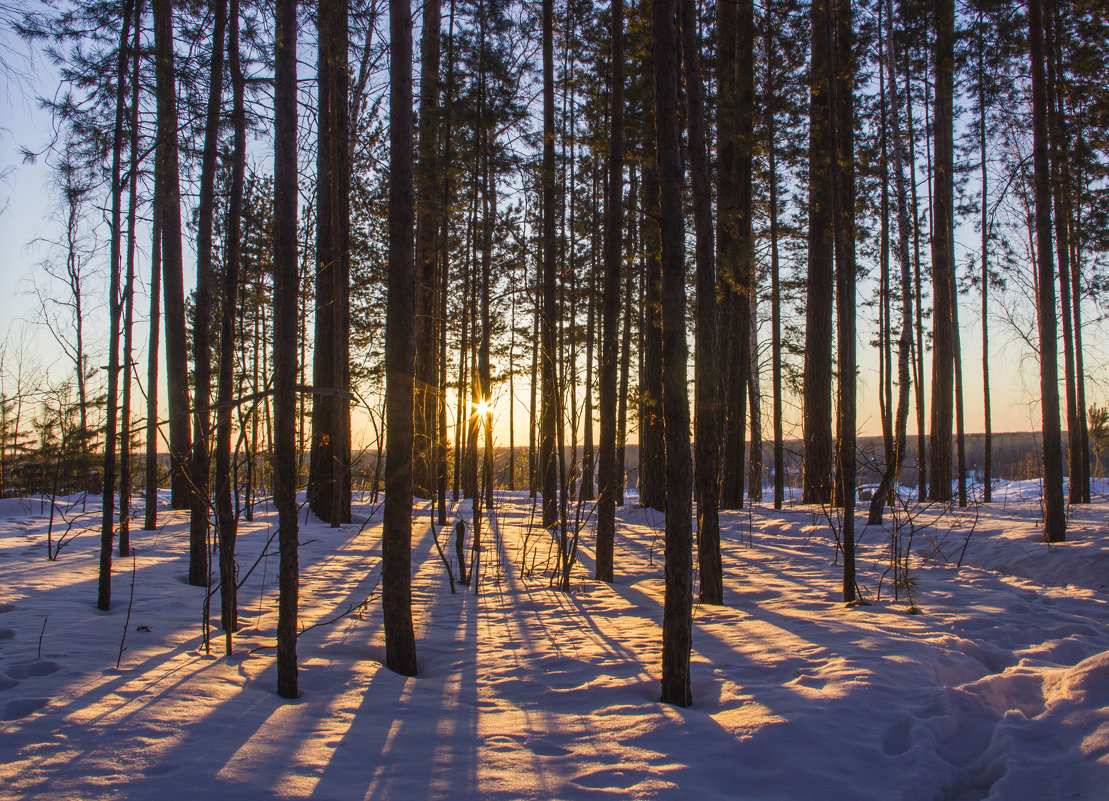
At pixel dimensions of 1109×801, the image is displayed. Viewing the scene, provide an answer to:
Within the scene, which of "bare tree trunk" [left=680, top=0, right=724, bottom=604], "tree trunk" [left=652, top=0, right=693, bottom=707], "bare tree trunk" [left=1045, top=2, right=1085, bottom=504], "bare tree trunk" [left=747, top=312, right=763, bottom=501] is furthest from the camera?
"bare tree trunk" [left=747, top=312, right=763, bottom=501]

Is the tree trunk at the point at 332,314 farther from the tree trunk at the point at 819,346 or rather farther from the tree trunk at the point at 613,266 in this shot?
the tree trunk at the point at 819,346

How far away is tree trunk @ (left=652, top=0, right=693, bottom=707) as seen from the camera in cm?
358

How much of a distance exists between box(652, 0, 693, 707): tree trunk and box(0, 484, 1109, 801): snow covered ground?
369mm

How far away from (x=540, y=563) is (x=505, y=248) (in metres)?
13.1

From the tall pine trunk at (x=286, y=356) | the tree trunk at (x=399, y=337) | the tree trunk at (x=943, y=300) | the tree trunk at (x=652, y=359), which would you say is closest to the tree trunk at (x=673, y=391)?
the tree trunk at (x=399, y=337)

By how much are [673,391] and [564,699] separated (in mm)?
1977

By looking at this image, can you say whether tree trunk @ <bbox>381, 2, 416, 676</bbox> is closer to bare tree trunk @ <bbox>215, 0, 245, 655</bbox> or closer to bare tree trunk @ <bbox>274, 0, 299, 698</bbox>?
bare tree trunk @ <bbox>274, 0, 299, 698</bbox>

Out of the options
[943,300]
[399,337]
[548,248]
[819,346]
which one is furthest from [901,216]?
[399,337]

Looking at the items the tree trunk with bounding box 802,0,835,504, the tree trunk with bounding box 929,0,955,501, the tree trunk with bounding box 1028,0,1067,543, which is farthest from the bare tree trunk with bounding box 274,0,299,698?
the tree trunk with bounding box 929,0,955,501

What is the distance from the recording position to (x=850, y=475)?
19.1ft

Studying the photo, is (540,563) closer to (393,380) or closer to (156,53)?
(393,380)

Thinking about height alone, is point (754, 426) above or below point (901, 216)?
below

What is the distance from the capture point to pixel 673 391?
367cm

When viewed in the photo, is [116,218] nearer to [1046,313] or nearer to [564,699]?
[564,699]
